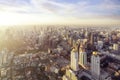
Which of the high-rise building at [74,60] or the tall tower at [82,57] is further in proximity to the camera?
the tall tower at [82,57]

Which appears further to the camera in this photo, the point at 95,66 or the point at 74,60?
the point at 74,60

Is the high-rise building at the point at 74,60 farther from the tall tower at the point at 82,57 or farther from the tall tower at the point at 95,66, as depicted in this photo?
the tall tower at the point at 95,66

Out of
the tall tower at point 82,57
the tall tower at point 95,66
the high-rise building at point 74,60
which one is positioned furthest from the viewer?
the tall tower at point 82,57

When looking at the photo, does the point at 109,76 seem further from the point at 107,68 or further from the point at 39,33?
the point at 39,33

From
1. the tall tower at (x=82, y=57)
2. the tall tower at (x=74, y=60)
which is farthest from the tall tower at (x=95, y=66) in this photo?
the tall tower at (x=74, y=60)

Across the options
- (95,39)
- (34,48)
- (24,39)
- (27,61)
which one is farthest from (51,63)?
(95,39)

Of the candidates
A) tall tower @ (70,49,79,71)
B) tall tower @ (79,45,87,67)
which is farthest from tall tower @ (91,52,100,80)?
tall tower @ (70,49,79,71)

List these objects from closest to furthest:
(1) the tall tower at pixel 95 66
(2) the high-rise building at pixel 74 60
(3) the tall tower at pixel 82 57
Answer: (1) the tall tower at pixel 95 66 < (2) the high-rise building at pixel 74 60 < (3) the tall tower at pixel 82 57

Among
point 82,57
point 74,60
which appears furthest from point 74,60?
point 82,57

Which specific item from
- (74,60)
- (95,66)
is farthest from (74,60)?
(95,66)

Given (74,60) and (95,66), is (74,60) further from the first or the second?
(95,66)

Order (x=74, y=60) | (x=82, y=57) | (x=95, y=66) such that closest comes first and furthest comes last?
(x=95, y=66), (x=74, y=60), (x=82, y=57)

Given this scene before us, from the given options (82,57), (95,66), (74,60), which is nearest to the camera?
(95,66)
